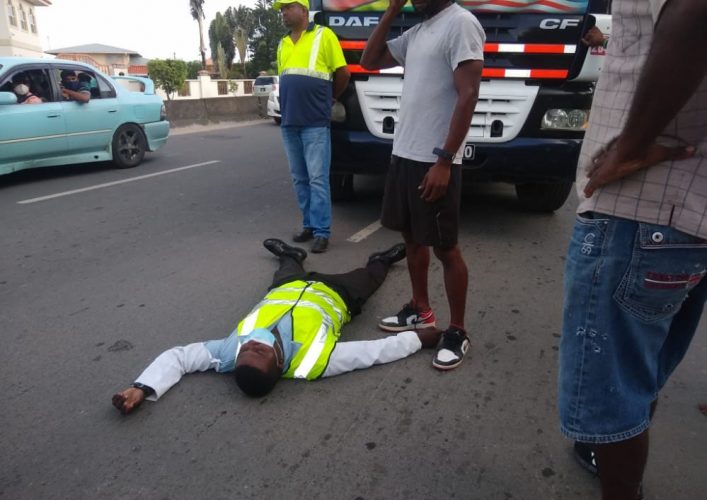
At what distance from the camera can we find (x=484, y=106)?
13.1 ft

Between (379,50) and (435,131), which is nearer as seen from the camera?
(435,131)

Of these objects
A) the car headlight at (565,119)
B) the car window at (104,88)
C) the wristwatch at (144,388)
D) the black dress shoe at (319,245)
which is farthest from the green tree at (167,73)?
the wristwatch at (144,388)

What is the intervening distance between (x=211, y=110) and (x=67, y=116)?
29.3 feet

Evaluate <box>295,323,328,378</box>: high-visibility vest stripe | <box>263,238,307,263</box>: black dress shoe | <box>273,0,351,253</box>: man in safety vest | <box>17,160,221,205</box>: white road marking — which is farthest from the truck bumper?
<box>17,160,221,205</box>: white road marking

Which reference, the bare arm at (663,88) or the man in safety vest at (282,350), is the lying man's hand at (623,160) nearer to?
the bare arm at (663,88)

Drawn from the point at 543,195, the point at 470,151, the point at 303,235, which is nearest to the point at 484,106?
the point at 470,151

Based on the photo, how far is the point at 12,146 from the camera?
6.21 m

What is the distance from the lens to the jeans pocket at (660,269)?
1.17 meters

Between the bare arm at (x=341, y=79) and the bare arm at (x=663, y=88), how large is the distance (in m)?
3.11

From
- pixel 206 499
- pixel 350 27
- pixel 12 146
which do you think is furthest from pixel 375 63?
pixel 12 146

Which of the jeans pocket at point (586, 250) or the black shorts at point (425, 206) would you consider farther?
the black shorts at point (425, 206)

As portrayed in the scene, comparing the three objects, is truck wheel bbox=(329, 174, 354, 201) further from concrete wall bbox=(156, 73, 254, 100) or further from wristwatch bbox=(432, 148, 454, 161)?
concrete wall bbox=(156, 73, 254, 100)

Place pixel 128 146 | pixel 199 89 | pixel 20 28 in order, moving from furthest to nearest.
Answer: pixel 20 28, pixel 199 89, pixel 128 146

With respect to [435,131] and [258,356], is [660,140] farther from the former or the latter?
[258,356]
